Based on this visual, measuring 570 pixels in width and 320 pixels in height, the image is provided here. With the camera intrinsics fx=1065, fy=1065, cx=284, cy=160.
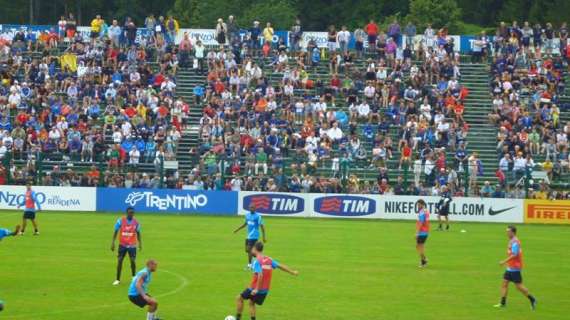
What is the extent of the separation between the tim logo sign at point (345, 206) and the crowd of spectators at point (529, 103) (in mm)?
6804

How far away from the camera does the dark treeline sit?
92.4m

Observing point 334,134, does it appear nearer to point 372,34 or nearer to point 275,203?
point 275,203

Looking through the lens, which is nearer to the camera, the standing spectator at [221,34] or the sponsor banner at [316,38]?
the standing spectator at [221,34]

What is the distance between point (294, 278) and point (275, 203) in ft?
71.6

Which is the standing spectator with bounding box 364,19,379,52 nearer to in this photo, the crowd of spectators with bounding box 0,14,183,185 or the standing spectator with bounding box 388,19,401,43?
the standing spectator with bounding box 388,19,401,43

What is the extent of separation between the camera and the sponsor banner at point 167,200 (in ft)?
173

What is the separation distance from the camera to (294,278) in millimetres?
31391

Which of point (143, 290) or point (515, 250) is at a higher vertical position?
point (515, 250)

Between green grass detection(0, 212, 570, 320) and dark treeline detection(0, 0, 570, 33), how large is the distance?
4653 cm

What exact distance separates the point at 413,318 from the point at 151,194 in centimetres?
2992

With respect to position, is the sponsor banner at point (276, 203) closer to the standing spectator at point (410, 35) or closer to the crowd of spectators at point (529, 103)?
the crowd of spectators at point (529, 103)

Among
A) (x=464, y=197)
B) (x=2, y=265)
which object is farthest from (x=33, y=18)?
(x=2, y=265)

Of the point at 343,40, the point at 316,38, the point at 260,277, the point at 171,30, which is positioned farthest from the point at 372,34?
the point at 260,277

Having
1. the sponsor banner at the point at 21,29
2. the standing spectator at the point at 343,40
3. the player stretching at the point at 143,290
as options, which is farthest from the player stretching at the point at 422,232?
the sponsor banner at the point at 21,29
